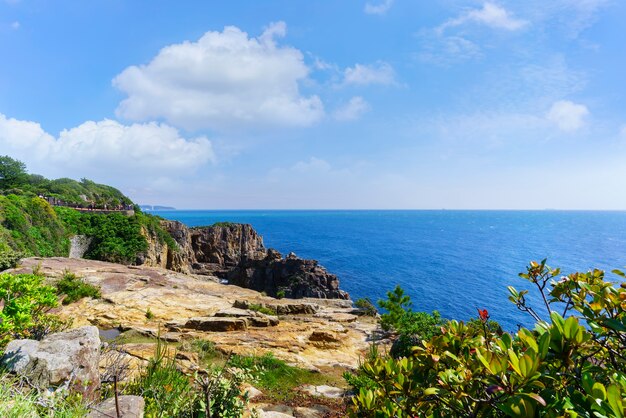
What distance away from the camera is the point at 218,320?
49.0ft

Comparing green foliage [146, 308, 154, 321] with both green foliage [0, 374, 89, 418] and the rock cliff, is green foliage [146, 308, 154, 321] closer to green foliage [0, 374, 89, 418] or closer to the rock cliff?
green foliage [0, 374, 89, 418]

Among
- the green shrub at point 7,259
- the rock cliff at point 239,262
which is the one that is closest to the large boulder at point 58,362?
the green shrub at point 7,259

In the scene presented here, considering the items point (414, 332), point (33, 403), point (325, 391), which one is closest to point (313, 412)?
point (325, 391)

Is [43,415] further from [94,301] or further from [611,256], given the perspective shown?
[611,256]

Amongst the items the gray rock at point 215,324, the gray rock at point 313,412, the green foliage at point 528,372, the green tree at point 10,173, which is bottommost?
the gray rock at point 215,324

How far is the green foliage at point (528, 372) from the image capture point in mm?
1812

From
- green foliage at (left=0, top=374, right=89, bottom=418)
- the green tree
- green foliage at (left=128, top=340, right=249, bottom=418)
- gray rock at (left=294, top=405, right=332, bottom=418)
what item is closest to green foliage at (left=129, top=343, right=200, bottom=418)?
green foliage at (left=128, top=340, right=249, bottom=418)

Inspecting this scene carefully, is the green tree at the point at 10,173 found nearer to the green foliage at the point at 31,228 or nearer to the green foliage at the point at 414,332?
the green foliage at the point at 31,228

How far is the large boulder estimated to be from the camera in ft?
18.0

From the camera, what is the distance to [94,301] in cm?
1661

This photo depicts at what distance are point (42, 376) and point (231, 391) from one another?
3.36m

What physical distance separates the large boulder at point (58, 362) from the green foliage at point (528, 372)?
558 cm

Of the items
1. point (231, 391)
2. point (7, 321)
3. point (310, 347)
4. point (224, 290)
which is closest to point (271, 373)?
point (310, 347)

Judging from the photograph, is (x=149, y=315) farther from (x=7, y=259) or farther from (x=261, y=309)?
(x=7, y=259)
